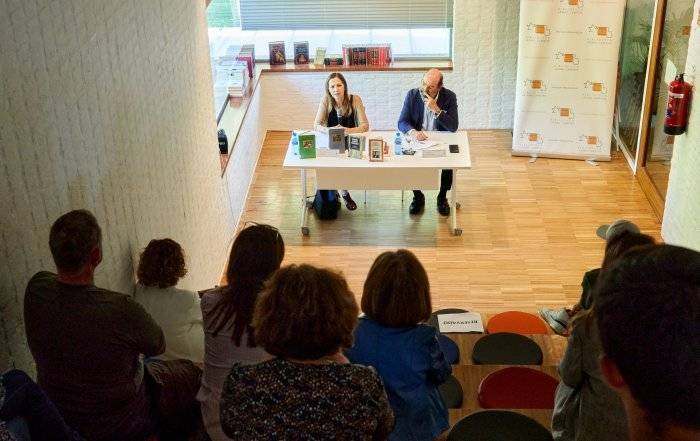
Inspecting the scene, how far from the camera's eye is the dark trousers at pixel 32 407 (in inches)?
93.4

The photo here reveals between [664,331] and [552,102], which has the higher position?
[664,331]

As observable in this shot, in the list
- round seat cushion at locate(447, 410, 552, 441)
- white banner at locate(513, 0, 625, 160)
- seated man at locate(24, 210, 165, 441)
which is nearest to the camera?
seated man at locate(24, 210, 165, 441)

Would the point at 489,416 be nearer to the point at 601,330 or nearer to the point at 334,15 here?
the point at 601,330

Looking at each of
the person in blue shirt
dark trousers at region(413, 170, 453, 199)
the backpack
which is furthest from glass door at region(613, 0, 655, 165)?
the person in blue shirt

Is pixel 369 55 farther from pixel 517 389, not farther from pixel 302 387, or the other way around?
pixel 302 387

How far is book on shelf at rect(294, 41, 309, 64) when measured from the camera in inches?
363

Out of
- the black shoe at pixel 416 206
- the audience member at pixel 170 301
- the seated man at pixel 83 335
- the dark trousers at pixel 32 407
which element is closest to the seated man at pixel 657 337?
the dark trousers at pixel 32 407

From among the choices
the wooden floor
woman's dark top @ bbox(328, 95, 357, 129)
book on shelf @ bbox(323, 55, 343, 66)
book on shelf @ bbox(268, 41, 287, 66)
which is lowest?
the wooden floor

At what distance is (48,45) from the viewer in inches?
132

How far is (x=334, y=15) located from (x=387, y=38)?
2.13ft

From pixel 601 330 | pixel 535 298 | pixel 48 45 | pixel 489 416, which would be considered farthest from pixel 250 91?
pixel 601 330

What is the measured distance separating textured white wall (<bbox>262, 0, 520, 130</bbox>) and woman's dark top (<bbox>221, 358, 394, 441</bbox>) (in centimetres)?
731

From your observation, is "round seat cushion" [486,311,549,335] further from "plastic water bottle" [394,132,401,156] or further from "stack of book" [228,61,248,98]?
"stack of book" [228,61,248,98]

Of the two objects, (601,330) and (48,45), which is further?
(48,45)
